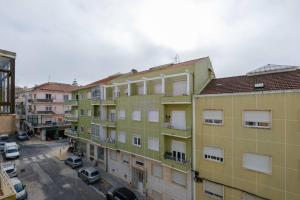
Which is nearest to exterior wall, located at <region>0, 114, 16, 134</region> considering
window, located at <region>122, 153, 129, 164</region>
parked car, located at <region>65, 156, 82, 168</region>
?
window, located at <region>122, 153, 129, 164</region>

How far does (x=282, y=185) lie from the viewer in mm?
11539

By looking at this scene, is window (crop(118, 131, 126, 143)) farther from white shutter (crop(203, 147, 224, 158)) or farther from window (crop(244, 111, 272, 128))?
window (crop(244, 111, 272, 128))

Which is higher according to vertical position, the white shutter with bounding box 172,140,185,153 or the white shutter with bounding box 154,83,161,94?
the white shutter with bounding box 154,83,161,94

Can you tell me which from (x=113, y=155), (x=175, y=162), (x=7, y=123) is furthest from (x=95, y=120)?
(x=7, y=123)

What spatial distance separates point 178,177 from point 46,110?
39.6 metres

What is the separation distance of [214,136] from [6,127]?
13.3 metres

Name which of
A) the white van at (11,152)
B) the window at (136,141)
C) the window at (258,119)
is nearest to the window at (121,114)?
the window at (136,141)

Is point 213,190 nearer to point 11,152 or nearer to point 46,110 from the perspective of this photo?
point 11,152

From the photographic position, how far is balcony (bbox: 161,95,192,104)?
15.7 meters

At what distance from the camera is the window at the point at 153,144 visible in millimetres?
18453

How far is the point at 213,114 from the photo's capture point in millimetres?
14602

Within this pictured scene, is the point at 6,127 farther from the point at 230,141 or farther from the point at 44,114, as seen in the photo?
the point at 44,114

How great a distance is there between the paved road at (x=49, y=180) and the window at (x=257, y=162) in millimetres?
14066

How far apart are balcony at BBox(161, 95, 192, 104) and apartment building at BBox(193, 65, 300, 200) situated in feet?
2.66
